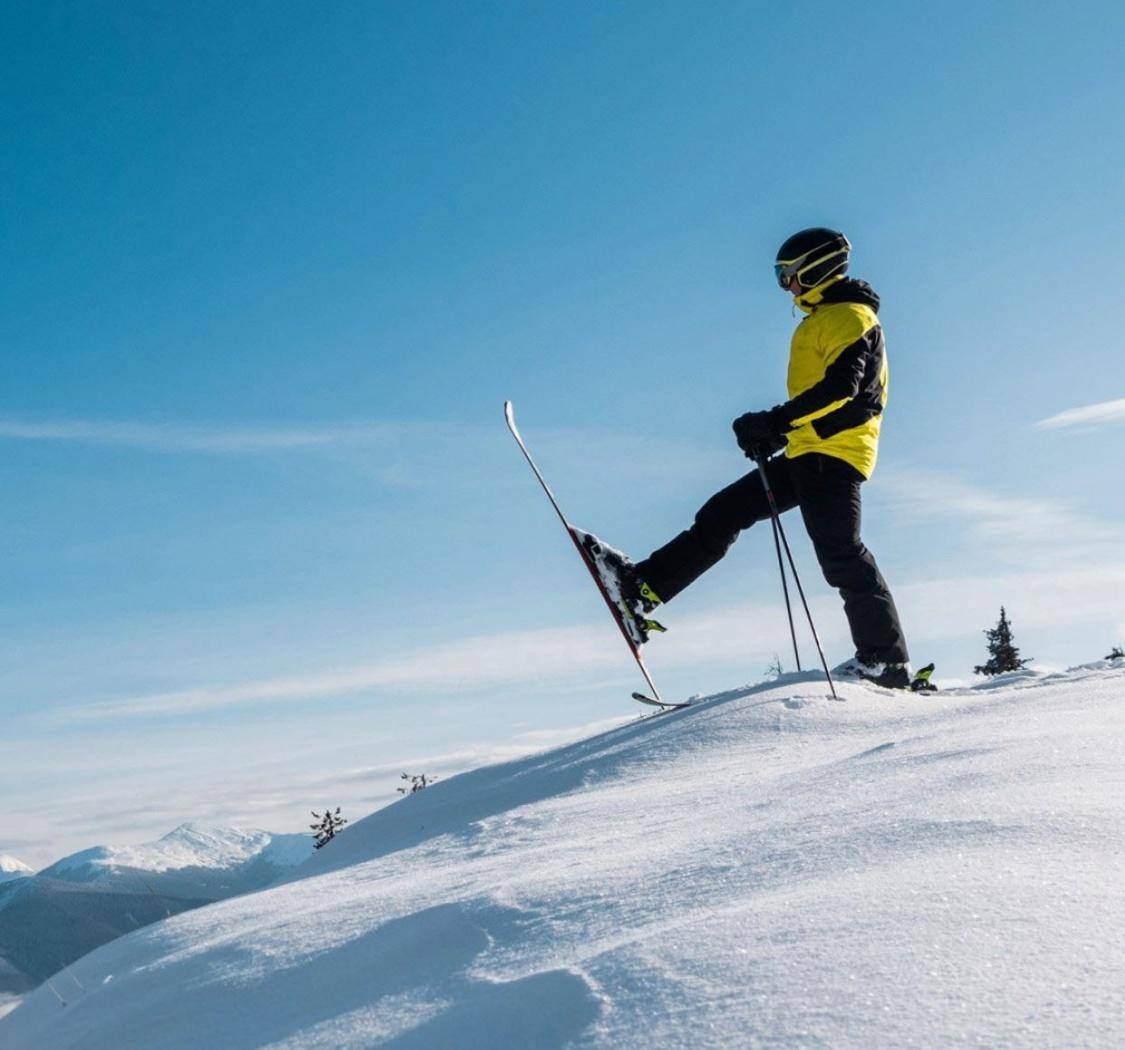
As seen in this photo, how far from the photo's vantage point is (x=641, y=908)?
2156 mm

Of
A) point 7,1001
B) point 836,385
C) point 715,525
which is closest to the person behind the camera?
point 7,1001

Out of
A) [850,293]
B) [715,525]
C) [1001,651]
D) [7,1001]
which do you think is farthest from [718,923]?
[1001,651]

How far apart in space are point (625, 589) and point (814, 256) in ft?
A: 7.65

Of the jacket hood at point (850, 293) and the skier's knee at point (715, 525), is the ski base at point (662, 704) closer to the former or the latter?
the skier's knee at point (715, 525)

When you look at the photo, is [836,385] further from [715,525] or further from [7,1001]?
[7,1001]

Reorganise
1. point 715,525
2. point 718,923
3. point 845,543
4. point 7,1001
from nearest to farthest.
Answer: point 718,923 → point 7,1001 → point 845,543 → point 715,525

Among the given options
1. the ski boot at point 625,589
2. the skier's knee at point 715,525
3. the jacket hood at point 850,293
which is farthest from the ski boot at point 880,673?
the jacket hood at point 850,293

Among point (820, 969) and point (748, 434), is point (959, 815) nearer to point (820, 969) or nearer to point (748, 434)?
point (820, 969)

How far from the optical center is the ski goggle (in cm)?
596

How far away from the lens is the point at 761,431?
5.78 m

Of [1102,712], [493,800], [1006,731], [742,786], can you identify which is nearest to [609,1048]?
[742,786]

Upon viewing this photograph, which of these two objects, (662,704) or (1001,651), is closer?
(662,704)

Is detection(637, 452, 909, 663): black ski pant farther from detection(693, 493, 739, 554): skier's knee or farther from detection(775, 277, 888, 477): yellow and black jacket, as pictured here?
detection(693, 493, 739, 554): skier's knee

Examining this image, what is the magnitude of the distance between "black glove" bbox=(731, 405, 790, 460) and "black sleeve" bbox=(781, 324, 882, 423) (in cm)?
5
